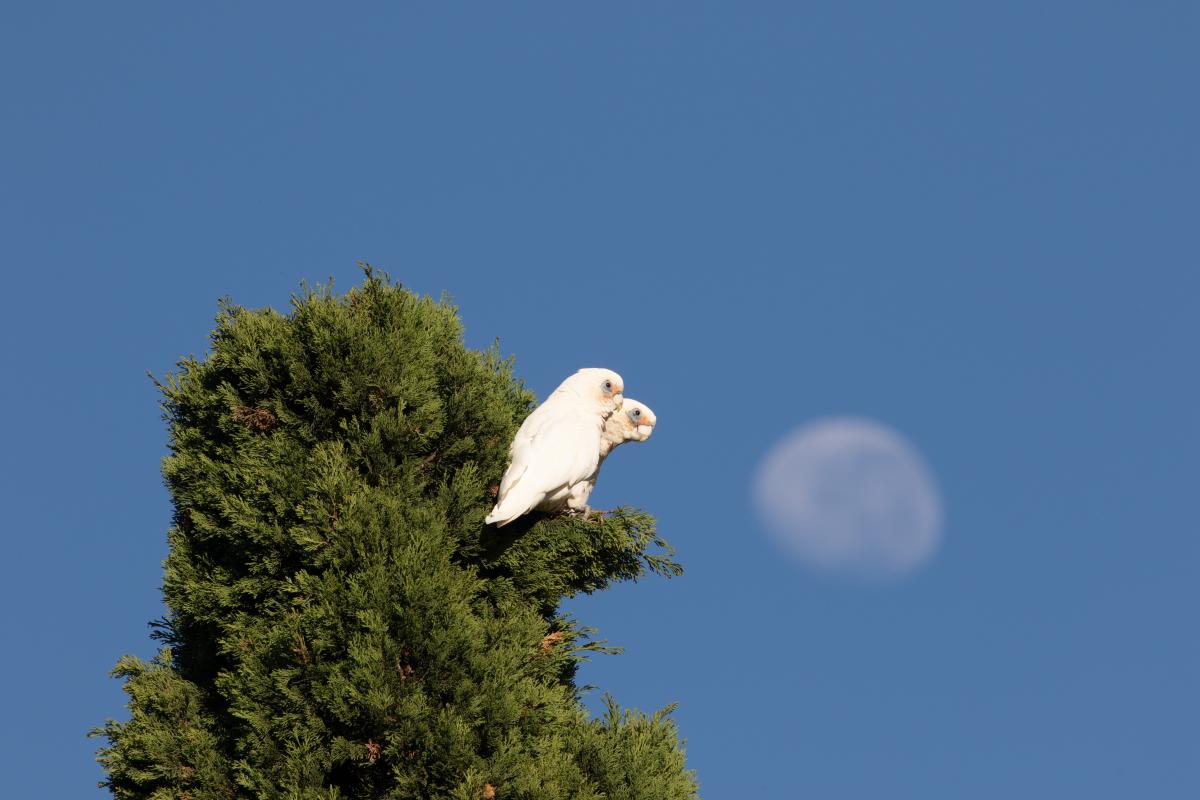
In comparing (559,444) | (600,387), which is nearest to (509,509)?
(559,444)

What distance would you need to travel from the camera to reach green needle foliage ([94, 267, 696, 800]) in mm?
8445

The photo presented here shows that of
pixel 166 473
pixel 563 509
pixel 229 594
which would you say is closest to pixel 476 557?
pixel 563 509

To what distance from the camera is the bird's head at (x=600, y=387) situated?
35.3ft

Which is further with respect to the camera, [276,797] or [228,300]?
[228,300]

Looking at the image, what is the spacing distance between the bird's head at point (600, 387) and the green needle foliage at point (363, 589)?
607mm

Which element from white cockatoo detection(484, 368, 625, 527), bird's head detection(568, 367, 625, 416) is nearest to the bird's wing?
white cockatoo detection(484, 368, 625, 527)

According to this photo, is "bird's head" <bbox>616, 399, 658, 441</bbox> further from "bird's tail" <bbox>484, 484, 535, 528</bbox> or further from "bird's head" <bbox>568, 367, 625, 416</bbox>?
"bird's tail" <bbox>484, 484, 535, 528</bbox>

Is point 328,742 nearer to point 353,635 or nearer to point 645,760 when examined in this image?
point 353,635

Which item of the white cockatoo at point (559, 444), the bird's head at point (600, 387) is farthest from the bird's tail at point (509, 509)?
the bird's head at point (600, 387)

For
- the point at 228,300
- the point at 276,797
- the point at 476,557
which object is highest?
the point at 228,300

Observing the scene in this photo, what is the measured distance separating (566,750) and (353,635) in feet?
6.18

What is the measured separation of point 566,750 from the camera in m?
9.48

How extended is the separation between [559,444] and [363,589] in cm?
193

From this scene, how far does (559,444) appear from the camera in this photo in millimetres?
9867
